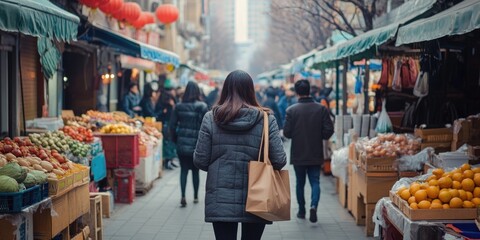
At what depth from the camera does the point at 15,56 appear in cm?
1172

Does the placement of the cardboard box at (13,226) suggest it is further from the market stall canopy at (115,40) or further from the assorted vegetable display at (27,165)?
the market stall canopy at (115,40)

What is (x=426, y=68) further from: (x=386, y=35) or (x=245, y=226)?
(x=245, y=226)

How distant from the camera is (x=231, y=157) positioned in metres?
5.40

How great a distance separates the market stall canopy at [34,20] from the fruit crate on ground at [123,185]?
4.03 m

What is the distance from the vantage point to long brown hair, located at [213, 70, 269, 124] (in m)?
5.39

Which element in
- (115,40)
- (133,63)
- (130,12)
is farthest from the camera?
(133,63)

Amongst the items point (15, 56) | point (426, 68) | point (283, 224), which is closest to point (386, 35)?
point (426, 68)

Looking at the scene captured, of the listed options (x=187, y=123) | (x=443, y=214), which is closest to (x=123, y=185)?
(x=187, y=123)

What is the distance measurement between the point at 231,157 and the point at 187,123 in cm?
550

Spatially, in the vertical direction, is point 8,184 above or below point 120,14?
below

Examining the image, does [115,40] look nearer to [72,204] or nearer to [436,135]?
[72,204]

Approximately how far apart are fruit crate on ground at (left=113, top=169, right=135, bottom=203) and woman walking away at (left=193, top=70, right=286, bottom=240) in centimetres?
626

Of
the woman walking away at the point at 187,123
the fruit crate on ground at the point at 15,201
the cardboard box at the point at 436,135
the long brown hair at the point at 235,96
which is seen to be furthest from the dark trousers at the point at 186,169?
the long brown hair at the point at 235,96

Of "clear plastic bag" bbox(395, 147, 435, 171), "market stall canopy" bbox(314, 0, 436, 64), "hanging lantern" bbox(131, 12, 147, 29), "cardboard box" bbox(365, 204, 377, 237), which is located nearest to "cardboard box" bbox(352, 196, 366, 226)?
"cardboard box" bbox(365, 204, 377, 237)
